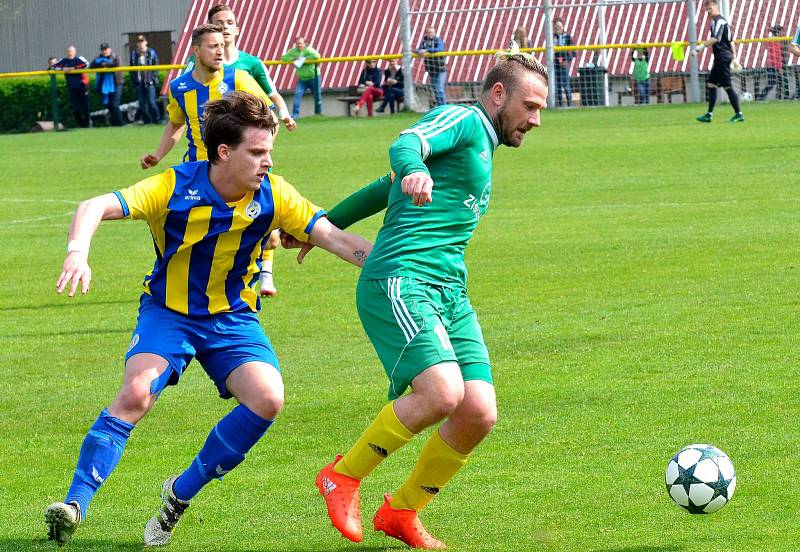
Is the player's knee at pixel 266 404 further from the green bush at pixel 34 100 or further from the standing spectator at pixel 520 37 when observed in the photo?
the green bush at pixel 34 100

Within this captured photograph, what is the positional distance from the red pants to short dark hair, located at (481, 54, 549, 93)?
2875cm

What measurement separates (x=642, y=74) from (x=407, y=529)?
2898 centimetres

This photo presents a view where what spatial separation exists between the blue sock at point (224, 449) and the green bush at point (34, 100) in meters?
31.0

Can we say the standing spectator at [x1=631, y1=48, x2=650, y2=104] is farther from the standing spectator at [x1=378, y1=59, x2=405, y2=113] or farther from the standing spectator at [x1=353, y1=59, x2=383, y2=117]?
the standing spectator at [x1=353, y1=59, x2=383, y2=117]

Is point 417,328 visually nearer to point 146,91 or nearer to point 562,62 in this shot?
point 562,62

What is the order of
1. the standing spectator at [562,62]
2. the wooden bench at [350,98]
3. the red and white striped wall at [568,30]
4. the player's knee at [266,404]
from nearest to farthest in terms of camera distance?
the player's knee at [266,404]
the standing spectator at [562,62]
the red and white striped wall at [568,30]
the wooden bench at [350,98]

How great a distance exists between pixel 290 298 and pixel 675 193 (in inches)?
278

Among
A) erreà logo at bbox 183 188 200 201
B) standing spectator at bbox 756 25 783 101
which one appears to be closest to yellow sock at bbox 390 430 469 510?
erreà logo at bbox 183 188 200 201

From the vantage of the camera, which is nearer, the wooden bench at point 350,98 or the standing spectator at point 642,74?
the standing spectator at point 642,74

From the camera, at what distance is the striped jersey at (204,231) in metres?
5.58

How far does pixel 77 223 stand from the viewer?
516cm

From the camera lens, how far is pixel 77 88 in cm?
3462

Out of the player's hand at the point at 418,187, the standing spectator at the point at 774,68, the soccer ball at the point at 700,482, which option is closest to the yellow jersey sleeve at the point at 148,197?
the player's hand at the point at 418,187

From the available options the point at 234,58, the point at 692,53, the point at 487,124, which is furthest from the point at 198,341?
the point at 692,53
